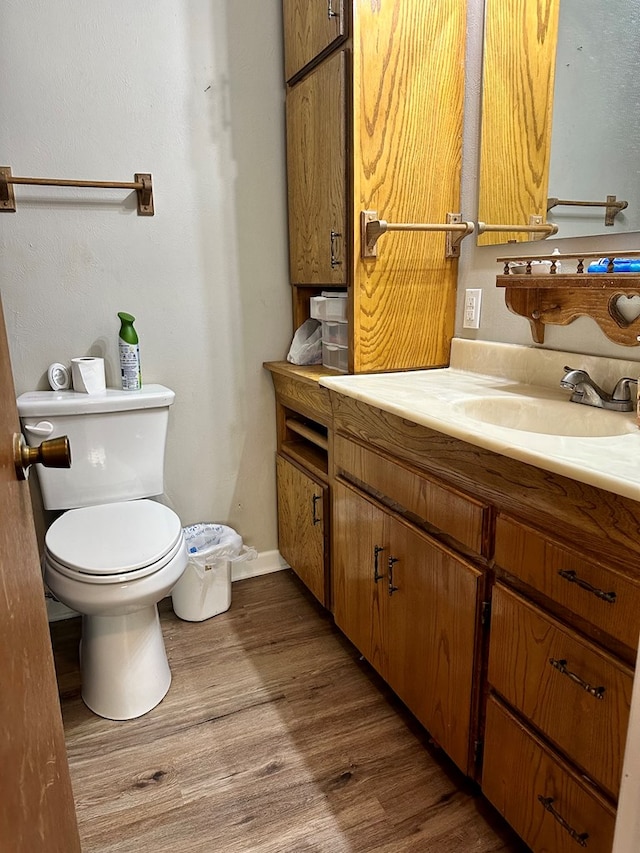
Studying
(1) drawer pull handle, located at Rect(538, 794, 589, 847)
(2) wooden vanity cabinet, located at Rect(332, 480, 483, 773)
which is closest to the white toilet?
(2) wooden vanity cabinet, located at Rect(332, 480, 483, 773)

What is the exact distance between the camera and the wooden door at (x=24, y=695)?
0.58 meters

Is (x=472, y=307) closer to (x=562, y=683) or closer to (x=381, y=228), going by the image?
(x=381, y=228)

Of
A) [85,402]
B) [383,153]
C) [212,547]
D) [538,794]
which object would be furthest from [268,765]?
[383,153]

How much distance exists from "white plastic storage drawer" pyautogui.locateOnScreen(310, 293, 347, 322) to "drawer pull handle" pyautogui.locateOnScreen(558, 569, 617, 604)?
3.68 ft

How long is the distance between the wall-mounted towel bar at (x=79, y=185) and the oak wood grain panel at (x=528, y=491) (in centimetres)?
110

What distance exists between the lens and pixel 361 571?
5.28 feet

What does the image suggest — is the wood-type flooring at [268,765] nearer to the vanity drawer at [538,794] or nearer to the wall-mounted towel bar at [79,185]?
the vanity drawer at [538,794]

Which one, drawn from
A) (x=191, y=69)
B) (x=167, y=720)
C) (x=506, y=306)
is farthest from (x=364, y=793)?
(x=191, y=69)

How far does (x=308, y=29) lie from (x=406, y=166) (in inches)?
21.7

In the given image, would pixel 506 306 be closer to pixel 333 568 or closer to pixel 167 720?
pixel 333 568

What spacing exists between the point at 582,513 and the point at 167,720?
1284mm

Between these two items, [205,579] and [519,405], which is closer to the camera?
[519,405]

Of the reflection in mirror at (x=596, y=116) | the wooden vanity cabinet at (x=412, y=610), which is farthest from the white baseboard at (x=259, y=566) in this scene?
the reflection in mirror at (x=596, y=116)

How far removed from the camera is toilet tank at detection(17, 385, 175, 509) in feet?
5.74
